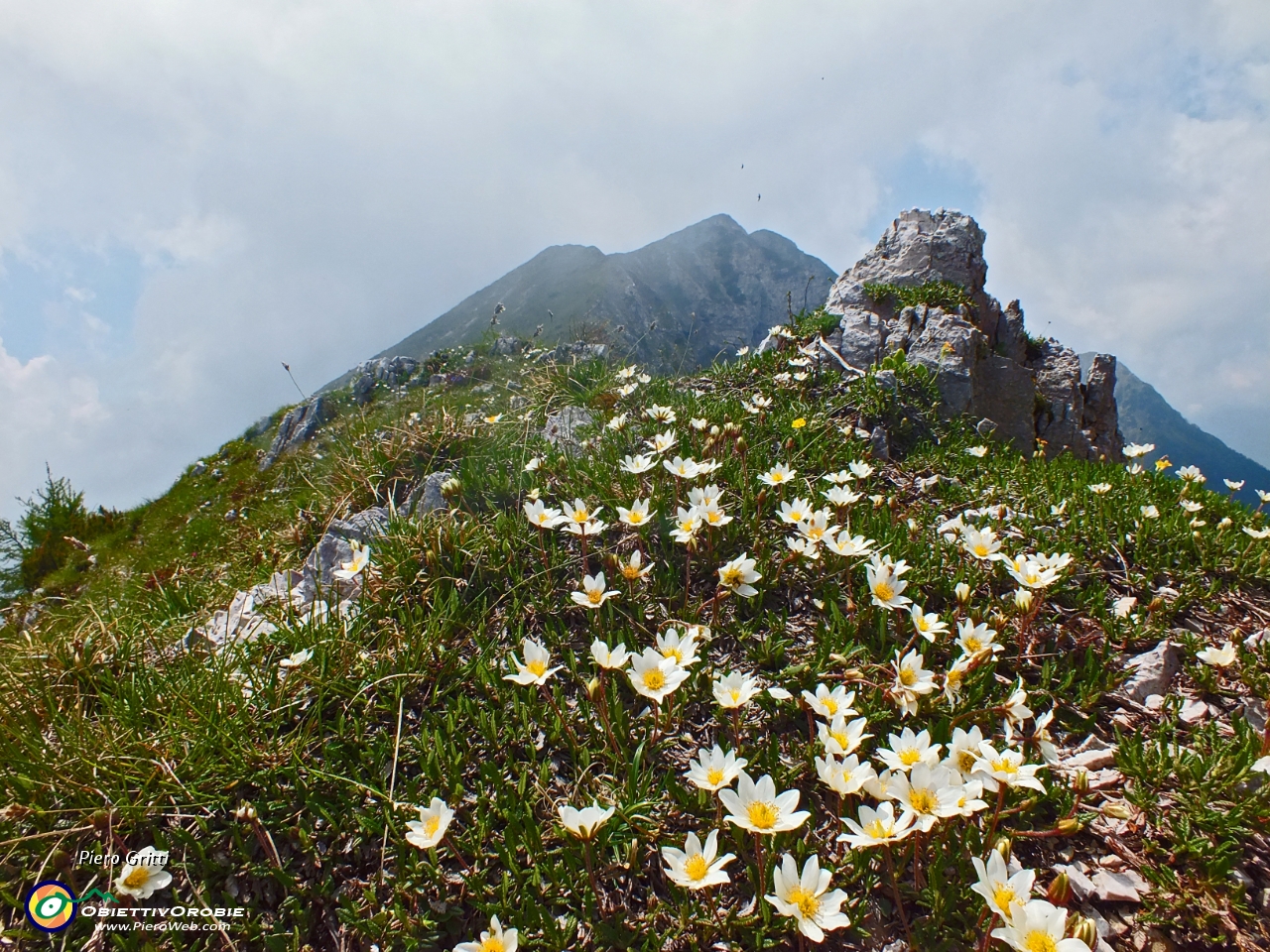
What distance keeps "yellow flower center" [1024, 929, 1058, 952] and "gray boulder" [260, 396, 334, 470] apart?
40.5ft

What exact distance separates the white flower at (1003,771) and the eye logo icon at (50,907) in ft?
9.01

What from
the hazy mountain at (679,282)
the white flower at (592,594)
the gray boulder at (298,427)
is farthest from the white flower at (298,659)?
the hazy mountain at (679,282)

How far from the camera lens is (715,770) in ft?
6.14

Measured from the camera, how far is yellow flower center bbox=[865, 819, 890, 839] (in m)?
1.64

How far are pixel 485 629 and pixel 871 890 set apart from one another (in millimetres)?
1891

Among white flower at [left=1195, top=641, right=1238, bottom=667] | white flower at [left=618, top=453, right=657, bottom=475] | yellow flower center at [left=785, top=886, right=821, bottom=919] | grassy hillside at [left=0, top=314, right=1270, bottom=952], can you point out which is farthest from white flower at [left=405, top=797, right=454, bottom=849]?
white flower at [left=1195, top=641, right=1238, bottom=667]

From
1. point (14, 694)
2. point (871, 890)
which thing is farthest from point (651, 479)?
point (14, 694)

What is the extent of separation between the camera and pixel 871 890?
1.82m

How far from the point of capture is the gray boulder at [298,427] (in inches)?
479

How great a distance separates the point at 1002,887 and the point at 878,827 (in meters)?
0.30

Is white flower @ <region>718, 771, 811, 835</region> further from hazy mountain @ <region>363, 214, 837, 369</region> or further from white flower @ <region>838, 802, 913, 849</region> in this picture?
hazy mountain @ <region>363, 214, 837, 369</region>

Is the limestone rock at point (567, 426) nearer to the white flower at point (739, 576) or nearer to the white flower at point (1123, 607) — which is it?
the white flower at point (739, 576)

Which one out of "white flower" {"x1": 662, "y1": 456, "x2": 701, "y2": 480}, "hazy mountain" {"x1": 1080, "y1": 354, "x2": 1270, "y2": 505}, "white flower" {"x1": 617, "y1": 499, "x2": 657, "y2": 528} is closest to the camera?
"white flower" {"x1": 617, "y1": 499, "x2": 657, "y2": 528}

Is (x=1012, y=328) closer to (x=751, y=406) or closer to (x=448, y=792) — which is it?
(x=751, y=406)
